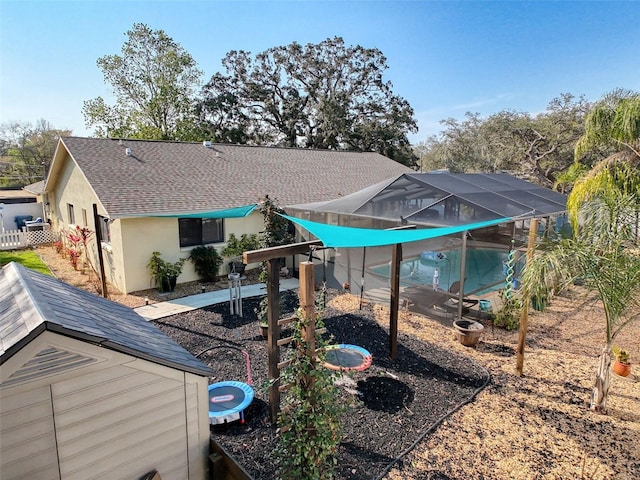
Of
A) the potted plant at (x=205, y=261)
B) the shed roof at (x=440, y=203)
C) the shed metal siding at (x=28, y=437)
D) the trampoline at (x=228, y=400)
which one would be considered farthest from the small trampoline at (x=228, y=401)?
the potted plant at (x=205, y=261)

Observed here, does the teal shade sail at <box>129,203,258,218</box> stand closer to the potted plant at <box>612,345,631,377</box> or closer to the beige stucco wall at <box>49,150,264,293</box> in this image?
the beige stucco wall at <box>49,150,264,293</box>

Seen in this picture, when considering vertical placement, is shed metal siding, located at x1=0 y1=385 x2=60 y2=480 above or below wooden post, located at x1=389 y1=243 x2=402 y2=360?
above

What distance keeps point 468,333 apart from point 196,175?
35.2 ft

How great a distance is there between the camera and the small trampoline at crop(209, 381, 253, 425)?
438cm

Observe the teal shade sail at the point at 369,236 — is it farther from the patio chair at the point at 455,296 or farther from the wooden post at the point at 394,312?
the patio chair at the point at 455,296

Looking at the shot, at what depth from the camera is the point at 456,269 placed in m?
7.86

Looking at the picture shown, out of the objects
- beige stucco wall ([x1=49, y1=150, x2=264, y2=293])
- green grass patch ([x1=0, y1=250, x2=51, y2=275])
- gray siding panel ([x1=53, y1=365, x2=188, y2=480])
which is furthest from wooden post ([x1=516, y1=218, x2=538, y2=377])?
green grass patch ([x1=0, y1=250, x2=51, y2=275])

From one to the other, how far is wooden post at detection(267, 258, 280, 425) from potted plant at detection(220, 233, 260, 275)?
7211mm

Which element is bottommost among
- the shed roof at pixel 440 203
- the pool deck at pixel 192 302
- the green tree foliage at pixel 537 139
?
the pool deck at pixel 192 302

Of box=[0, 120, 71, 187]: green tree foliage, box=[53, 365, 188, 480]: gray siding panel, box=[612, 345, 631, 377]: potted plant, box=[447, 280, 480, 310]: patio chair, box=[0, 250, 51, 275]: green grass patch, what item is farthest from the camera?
box=[0, 120, 71, 187]: green tree foliage

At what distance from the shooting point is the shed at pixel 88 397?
2.10 metres

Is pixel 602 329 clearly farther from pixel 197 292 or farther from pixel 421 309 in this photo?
pixel 197 292

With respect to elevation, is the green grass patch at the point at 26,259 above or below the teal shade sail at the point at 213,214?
below

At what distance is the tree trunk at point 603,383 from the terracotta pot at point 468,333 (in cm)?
210
